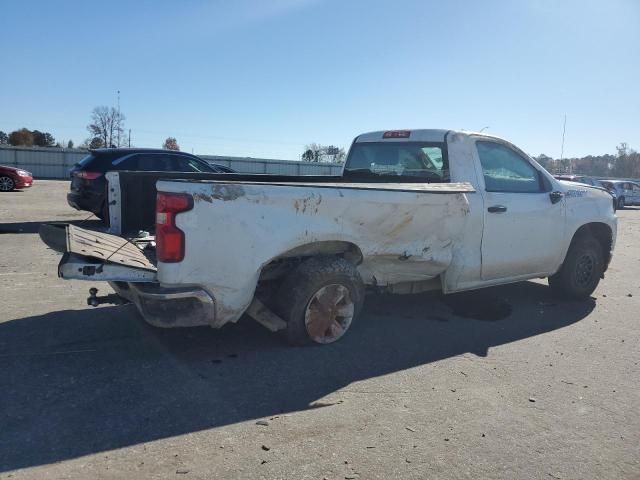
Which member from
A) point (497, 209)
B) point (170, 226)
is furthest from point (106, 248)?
point (497, 209)

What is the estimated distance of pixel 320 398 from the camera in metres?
3.84

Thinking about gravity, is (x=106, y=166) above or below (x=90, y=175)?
above

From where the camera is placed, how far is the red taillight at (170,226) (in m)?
3.81

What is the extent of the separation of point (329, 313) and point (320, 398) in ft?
3.50

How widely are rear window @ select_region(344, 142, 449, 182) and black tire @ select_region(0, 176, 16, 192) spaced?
1965cm

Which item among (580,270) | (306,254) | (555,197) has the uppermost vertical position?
(555,197)

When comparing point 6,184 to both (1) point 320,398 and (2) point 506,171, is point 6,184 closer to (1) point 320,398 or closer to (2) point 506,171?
(2) point 506,171

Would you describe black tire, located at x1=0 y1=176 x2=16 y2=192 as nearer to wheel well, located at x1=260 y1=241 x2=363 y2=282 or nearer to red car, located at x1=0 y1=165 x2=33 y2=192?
red car, located at x1=0 y1=165 x2=33 y2=192

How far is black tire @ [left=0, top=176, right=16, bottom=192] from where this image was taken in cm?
2152

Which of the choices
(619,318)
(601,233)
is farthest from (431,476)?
(601,233)

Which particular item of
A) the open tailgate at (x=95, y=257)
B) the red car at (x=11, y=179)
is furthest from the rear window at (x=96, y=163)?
the red car at (x=11, y=179)

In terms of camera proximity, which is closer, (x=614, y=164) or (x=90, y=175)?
(x=90, y=175)

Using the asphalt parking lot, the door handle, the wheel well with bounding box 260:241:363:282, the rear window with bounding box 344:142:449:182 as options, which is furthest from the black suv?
the door handle

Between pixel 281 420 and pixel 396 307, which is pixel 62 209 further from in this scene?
pixel 281 420
